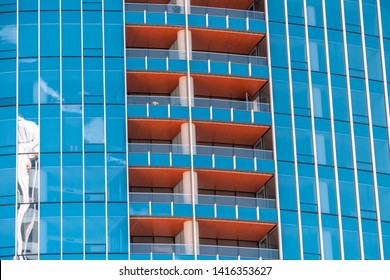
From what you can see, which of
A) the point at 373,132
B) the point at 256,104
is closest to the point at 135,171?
the point at 256,104

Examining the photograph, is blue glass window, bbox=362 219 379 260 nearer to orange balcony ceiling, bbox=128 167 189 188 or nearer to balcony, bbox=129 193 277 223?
balcony, bbox=129 193 277 223

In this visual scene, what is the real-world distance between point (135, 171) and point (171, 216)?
13.0 feet

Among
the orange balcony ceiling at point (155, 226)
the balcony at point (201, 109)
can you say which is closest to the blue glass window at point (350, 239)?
the balcony at point (201, 109)

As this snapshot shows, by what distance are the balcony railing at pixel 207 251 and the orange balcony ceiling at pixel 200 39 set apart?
14466mm

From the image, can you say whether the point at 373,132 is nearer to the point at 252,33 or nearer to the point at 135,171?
the point at 252,33

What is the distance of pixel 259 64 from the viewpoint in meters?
95.8

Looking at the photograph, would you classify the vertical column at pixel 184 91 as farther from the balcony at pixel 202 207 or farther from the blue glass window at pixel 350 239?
the blue glass window at pixel 350 239

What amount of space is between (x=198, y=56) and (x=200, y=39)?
4.78 feet

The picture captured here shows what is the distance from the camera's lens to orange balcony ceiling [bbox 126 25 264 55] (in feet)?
312

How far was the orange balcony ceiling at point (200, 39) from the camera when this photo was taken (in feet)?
312

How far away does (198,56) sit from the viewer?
95438 millimetres

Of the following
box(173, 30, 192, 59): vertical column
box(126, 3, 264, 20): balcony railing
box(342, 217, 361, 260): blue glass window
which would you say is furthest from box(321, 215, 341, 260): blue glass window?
box(126, 3, 264, 20): balcony railing

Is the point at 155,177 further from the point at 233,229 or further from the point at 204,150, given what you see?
the point at 233,229
